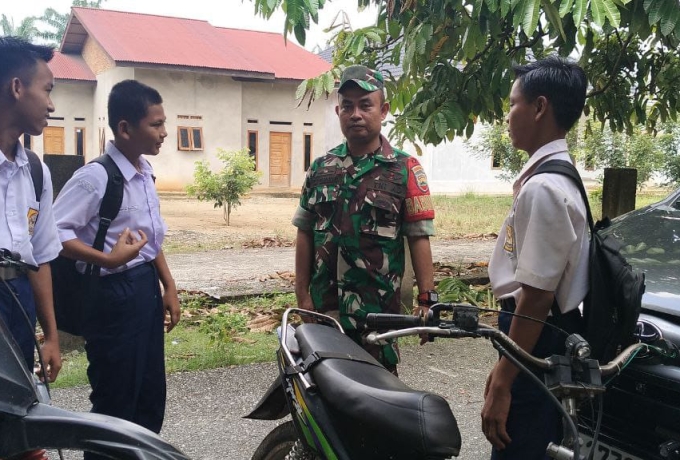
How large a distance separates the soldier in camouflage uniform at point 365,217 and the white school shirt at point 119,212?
706mm

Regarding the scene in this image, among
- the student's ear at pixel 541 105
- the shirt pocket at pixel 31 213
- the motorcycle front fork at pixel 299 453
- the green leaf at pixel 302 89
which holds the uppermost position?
the green leaf at pixel 302 89

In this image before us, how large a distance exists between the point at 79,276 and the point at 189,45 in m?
20.4

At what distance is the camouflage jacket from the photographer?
303 centimetres

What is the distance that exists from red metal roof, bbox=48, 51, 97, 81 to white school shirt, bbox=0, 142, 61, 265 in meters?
21.3

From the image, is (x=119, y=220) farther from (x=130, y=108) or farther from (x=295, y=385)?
(x=295, y=385)

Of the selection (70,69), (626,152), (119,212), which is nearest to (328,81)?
(119,212)

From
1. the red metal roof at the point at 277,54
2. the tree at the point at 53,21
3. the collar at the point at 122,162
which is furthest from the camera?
the tree at the point at 53,21

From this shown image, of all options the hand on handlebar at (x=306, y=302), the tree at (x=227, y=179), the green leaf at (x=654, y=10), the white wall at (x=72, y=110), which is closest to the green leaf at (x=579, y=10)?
the green leaf at (x=654, y=10)

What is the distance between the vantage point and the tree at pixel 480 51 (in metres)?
3.97

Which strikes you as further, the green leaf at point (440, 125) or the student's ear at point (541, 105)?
the green leaf at point (440, 125)

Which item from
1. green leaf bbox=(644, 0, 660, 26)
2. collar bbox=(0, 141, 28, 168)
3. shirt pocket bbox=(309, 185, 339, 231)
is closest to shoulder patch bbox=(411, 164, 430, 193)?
shirt pocket bbox=(309, 185, 339, 231)

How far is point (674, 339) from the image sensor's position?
8.54ft

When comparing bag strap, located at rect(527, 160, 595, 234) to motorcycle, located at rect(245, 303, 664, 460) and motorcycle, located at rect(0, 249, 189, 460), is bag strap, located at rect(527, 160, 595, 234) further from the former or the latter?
motorcycle, located at rect(0, 249, 189, 460)

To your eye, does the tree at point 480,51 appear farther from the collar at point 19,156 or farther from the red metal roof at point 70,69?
the red metal roof at point 70,69
